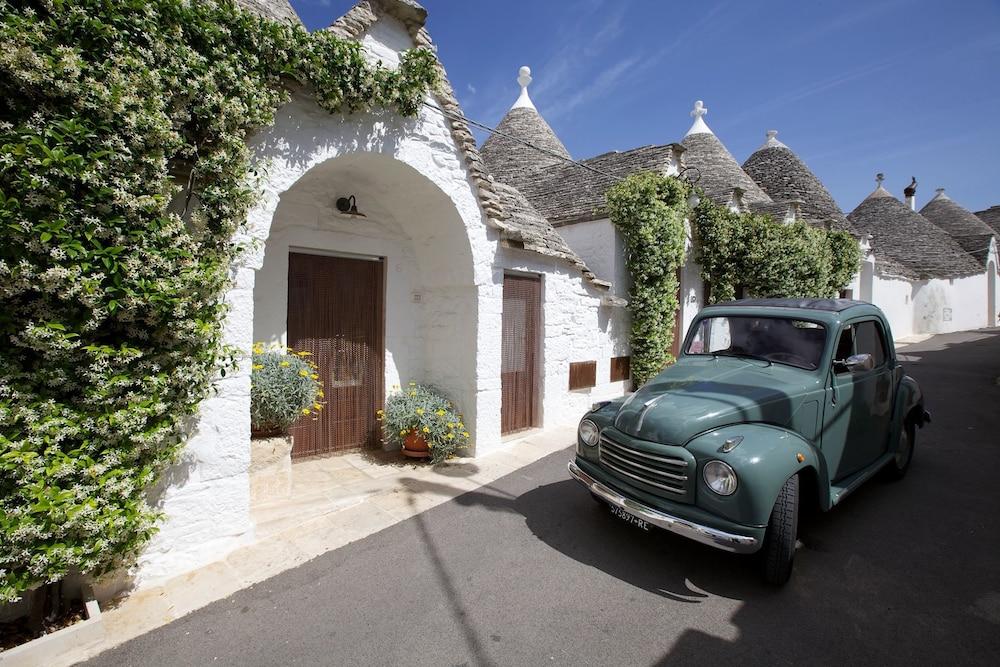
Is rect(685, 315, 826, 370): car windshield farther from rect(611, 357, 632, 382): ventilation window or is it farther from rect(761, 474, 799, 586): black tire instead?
rect(611, 357, 632, 382): ventilation window

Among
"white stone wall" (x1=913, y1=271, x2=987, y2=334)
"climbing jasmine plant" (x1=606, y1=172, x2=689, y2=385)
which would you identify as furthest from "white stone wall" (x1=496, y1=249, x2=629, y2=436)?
"white stone wall" (x1=913, y1=271, x2=987, y2=334)

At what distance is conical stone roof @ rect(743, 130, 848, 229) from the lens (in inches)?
749

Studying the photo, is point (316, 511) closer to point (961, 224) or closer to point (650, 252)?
point (650, 252)

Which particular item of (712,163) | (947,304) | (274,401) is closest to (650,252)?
(274,401)

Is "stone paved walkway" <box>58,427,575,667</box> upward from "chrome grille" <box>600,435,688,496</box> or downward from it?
downward

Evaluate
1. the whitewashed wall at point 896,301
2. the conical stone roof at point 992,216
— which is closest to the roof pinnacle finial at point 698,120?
the whitewashed wall at point 896,301

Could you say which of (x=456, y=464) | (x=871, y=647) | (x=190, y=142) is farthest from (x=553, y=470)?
(x=190, y=142)

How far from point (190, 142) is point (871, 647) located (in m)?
5.63

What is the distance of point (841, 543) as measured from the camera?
12.8ft

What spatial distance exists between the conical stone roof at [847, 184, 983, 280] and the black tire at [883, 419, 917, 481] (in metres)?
23.9

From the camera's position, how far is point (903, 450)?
17.1ft

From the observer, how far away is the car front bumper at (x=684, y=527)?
9.73 ft

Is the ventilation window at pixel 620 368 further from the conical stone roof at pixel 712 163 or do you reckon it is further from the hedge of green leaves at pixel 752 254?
the conical stone roof at pixel 712 163

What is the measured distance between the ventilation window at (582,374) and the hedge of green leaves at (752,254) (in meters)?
4.70
